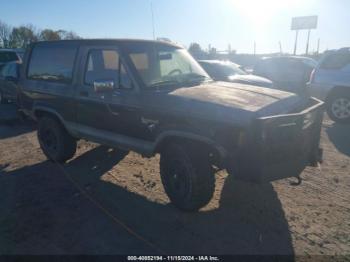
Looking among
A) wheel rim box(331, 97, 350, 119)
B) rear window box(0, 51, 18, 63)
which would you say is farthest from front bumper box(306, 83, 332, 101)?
rear window box(0, 51, 18, 63)

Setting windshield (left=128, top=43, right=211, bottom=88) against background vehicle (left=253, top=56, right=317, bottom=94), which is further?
background vehicle (left=253, top=56, right=317, bottom=94)

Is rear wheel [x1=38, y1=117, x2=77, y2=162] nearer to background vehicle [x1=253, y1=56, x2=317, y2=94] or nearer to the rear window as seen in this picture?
background vehicle [x1=253, y1=56, x2=317, y2=94]

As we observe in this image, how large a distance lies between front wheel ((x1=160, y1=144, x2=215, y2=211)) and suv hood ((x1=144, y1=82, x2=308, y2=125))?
1.58ft

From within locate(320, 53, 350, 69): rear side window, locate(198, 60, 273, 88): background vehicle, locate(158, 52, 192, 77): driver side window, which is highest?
locate(158, 52, 192, 77): driver side window

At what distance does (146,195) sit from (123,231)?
35.8 inches

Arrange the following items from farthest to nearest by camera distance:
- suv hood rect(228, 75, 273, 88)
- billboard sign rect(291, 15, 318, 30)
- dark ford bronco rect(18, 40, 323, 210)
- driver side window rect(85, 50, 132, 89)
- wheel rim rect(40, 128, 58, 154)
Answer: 1. billboard sign rect(291, 15, 318, 30)
2. suv hood rect(228, 75, 273, 88)
3. wheel rim rect(40, 128, 58, 154)
4. driver side window rect(85, 50, 132, 89)
5. dark ford bronco rect(18, 40, 323, 210)

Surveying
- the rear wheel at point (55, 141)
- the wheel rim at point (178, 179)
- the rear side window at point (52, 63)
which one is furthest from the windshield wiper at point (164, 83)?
the rear wheel at point (55, 141)

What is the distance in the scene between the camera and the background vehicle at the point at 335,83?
8266 millimetres

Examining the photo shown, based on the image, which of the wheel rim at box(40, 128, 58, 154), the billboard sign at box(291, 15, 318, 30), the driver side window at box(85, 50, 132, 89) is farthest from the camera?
the billboard sign at box(291, 15, 318, 30)

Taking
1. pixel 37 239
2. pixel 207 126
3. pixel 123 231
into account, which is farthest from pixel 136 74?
pixel 37 239

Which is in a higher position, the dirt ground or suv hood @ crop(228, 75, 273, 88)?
suv hood @ crop(228, 75, 273, 88)

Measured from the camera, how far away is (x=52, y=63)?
18.1 ft

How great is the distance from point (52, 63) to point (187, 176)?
314 cm

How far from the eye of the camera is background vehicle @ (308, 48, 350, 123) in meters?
8.27
